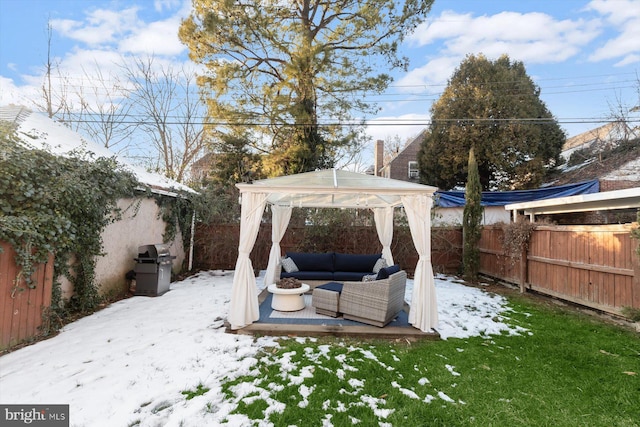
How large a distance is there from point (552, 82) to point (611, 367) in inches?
454

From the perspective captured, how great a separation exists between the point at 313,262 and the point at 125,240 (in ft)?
14.3

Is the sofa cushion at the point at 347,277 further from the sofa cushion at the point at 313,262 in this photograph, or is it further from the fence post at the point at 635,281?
the fence post at the point at 635,281

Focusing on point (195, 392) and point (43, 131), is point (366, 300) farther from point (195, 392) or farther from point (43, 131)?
point (43, 131)

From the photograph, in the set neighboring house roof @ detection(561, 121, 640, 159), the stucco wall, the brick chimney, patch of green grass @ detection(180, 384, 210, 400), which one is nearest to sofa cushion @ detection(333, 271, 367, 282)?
patch of green grass @ detection(180, 384, 210, 400)

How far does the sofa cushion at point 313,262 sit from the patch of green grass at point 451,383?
3.42 m

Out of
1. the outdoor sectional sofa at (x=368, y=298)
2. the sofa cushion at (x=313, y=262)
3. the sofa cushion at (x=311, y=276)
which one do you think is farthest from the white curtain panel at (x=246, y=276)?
the sofa cushion at (x=313, y=262)

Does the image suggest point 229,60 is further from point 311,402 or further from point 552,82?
point 552,82

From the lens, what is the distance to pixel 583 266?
5.95 metres

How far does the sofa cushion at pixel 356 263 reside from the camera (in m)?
7.74

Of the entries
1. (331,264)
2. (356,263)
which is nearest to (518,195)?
(356,263)

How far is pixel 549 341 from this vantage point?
4469mm

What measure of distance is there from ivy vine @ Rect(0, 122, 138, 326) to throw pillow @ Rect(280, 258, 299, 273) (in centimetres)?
371

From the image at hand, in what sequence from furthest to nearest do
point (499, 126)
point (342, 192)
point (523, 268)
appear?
point (499, 126), point (523, 268), point (342, 192)

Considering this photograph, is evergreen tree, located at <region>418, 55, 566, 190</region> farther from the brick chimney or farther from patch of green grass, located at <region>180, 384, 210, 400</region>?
patch of green grass, located at <region>180, 384, 210, 400</region>
